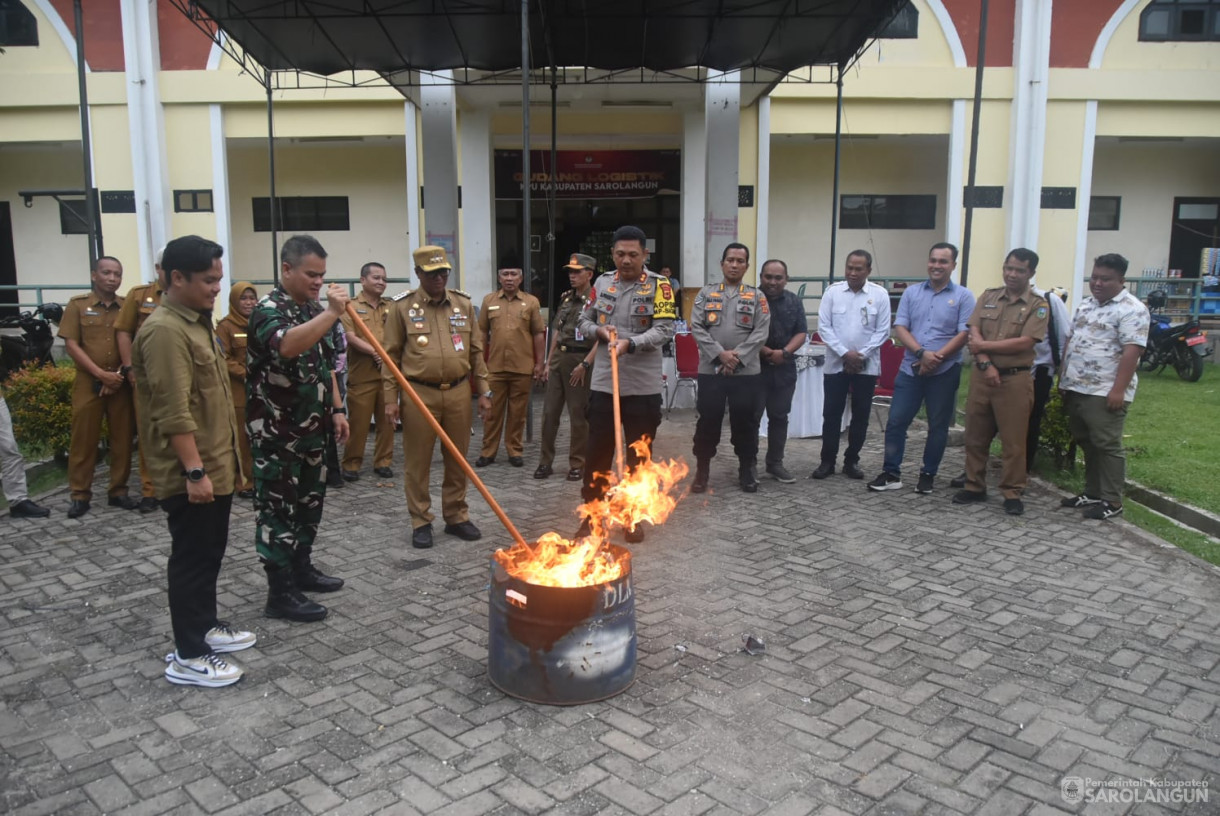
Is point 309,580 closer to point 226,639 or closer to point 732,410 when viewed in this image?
point 226,639

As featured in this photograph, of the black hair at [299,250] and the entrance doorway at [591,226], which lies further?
the entrance doorway at [591,226]

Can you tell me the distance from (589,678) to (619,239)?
10.6ft

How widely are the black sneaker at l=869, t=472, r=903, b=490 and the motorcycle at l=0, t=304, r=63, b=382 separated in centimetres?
1016

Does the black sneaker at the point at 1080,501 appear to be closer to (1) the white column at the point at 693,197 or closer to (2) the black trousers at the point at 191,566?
(2) the black trousers at the point at 191,566

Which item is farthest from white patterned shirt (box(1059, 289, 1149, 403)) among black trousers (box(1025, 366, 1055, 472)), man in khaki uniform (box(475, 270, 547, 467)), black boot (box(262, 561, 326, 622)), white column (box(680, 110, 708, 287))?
white column (box(680, 110, 708, 287))

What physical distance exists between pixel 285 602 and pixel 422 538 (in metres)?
1.33

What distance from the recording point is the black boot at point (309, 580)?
4832 mm

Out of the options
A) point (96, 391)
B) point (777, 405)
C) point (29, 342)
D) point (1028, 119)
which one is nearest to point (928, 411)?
point (777, 405)

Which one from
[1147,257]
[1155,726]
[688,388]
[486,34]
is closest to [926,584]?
[1155,726]

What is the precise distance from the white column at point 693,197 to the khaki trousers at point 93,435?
28.5ft

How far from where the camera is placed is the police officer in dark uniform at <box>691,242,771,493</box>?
6992 millimetres

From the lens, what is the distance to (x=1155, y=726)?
3479mm

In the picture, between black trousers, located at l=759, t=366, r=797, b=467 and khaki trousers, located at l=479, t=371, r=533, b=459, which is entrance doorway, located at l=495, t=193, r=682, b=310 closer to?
khaki trousers, located at l=479, t=371, r=533, b=459

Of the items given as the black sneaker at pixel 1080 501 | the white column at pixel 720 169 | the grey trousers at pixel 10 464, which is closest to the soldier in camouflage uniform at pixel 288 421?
the grey trousers at pixel 10 464
